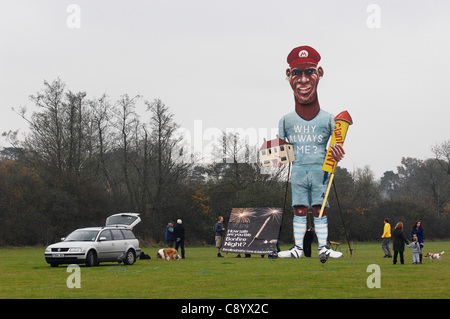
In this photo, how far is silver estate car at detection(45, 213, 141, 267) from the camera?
22094 millimetres

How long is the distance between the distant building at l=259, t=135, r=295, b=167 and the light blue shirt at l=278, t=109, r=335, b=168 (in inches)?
9.4

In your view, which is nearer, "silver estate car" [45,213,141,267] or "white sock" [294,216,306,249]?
"silver estate car" [45,213,141,267]

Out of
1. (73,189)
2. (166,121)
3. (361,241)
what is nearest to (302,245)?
(73,189)

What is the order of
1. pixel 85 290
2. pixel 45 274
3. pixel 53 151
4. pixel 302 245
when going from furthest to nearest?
1. pixel 53 151
2. pixel 302 245
3. pixel 45 274
4. pixel 85 290

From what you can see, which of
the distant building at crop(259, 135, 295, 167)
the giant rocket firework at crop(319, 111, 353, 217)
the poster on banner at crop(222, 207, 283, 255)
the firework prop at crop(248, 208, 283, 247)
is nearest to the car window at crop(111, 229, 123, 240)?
the poster on banner at crop(222, 207, 283, 255)

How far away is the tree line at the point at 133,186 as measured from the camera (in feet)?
152

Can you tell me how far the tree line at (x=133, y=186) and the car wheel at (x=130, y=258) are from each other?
924 inches

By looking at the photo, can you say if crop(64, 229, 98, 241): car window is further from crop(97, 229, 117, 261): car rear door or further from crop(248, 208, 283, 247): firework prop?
crop(248, 208, 283, 247): firework prop

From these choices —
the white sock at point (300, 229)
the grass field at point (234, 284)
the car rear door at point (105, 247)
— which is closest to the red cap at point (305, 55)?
the white sock at point (300, 229)

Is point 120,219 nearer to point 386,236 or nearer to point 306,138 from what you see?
point 306,138
